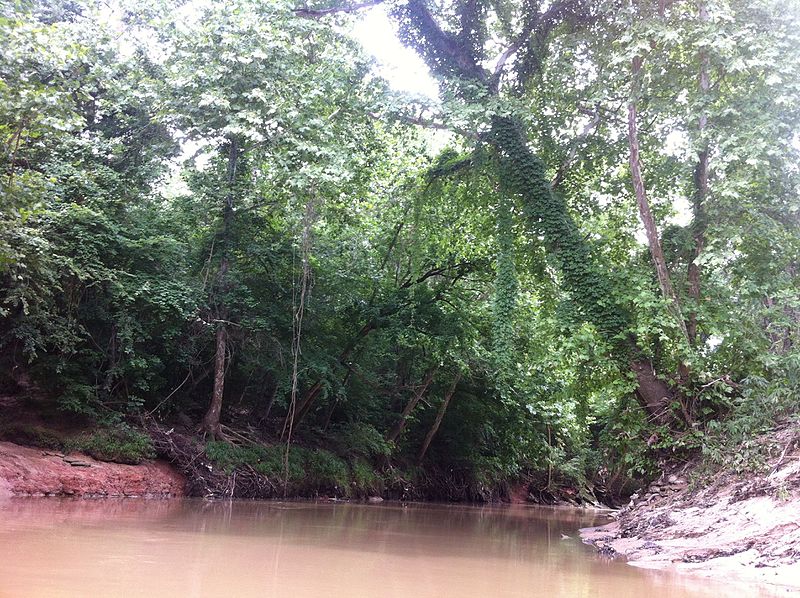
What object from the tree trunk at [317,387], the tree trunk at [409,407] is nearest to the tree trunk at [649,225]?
the tree trunk at [317,387]

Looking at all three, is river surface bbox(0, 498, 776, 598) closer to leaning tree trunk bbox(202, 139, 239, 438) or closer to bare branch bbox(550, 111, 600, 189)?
leaning tree trunk bbox(202, 139, 239, 438)

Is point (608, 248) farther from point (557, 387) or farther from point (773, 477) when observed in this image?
point (773, 477)

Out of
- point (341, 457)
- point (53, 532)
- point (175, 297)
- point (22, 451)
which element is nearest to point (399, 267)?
point (341, 457)

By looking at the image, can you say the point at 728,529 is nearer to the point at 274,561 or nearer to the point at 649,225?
the point at 274,561

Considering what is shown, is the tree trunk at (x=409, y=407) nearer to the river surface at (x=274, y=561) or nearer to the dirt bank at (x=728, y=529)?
the dirt bank at (x=728, y=529)

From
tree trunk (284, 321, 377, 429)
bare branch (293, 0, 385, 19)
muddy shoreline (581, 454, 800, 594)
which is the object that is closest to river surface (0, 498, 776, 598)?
muddy shoreline (581, 454, 800, 594)

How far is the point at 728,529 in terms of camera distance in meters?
8.02

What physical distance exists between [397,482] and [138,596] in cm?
1589

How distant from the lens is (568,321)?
13102mm

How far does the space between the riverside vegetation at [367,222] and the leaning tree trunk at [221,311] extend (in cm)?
5

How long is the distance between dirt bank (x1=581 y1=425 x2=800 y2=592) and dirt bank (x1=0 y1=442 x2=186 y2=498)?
7.60 m

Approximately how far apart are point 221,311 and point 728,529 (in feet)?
33.6

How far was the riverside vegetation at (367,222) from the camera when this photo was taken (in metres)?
11.0

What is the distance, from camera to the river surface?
4.38 metres
